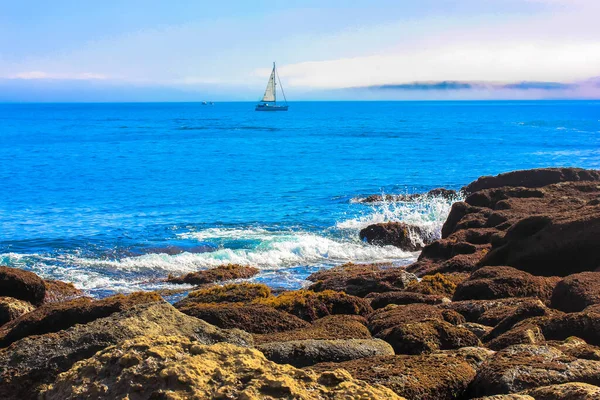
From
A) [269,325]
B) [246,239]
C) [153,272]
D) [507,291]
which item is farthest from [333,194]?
[269,325]

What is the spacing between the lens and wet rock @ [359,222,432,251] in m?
26.5

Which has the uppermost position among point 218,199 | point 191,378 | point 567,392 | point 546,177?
point 191,378

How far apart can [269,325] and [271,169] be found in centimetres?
4739

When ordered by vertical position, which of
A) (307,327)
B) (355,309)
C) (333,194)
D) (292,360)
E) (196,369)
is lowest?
(333,194)

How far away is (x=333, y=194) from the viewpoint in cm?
4134

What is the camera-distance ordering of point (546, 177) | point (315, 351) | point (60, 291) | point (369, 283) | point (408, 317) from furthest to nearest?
point (546, 177) < point (60, 291) < point (369, 283) < point (408, 317) < point (315, 351)

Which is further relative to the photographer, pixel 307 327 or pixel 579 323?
pixel 307 327

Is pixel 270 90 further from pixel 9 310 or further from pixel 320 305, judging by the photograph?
pixel 320 305

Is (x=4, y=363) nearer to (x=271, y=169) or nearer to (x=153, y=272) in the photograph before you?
(x=153, y=272)

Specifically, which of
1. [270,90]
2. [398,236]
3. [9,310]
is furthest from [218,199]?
[270,90]

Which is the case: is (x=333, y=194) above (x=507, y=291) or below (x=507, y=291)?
below

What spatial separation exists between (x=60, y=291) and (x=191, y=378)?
52.5 feet

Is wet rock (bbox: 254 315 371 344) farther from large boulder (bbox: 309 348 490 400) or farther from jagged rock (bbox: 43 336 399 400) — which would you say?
jagged rock (bbox: 43 336 399 400)

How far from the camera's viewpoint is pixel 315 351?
20.6 ft
